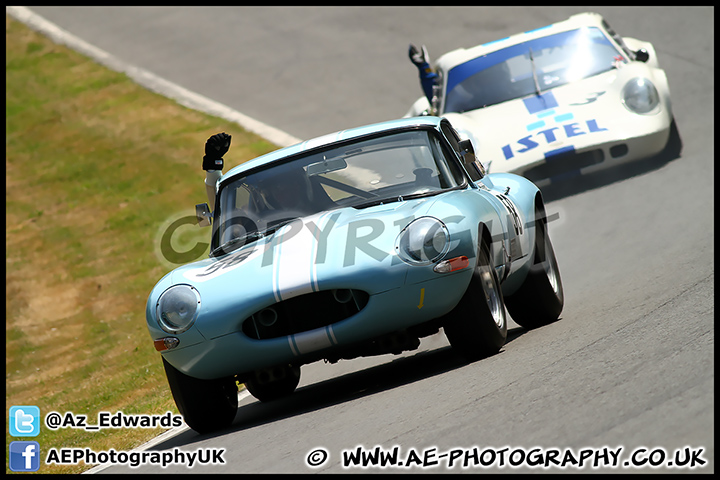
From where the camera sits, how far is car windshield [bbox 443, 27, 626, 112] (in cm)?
1211

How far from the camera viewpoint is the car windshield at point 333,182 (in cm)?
622

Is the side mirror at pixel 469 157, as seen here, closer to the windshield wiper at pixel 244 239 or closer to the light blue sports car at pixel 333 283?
the light blue sports car at pixel 333 283

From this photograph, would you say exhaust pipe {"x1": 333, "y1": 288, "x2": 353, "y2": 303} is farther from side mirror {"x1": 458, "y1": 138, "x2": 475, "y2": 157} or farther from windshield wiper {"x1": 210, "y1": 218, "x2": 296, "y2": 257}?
side mirror {"x1": 458, "y1": 138, "x2": 475, "y2": 157}

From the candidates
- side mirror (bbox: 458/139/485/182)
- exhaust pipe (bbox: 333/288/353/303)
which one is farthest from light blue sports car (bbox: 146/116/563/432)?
side mirror (bbox: 458/139/485/182)

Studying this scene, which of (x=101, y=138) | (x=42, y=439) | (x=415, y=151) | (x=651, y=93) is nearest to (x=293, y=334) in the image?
(x=415, y=151)

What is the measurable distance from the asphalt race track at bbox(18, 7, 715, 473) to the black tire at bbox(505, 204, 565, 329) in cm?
16

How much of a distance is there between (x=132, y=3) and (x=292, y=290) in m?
23.1

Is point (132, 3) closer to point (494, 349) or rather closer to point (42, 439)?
point (42, 439)

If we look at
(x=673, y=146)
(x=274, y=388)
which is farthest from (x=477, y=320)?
(x=673, y=146)

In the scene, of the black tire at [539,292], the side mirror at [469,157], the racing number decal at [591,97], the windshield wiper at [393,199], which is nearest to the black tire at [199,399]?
the windshield wiper at [393,199]

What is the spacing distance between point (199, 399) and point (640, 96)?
25.0 feet

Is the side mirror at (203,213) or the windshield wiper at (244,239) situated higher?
the windshield wiper at (244,239)

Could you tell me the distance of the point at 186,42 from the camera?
932 inches

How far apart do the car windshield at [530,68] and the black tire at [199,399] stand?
7312 mm
